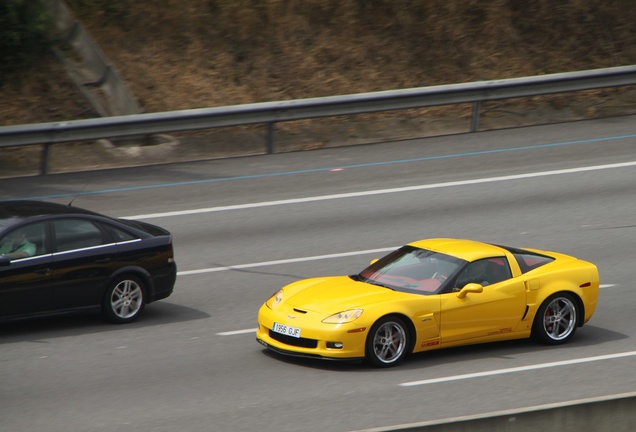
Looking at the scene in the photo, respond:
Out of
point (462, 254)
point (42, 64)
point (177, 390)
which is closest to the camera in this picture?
point (177, 390)

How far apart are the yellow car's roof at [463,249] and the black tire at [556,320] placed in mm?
795

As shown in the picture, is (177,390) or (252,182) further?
(252,182)

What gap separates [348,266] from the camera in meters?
15.0

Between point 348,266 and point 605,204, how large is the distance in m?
5.19

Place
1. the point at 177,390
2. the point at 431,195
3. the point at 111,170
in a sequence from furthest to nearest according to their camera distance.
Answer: the point at 111,170, the point at 431,195, the point at 177,390

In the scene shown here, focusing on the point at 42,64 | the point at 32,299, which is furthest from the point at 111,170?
the point at 32,299

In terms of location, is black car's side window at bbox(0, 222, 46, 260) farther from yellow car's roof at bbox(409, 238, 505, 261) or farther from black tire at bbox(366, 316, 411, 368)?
yellow car's roof at bbox(409, 238, 505, 261)

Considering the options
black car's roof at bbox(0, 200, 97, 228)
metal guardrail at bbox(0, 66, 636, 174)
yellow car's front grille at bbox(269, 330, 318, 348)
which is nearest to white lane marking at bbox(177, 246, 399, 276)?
black car's roof at bbox(0, 200, 97, 228)

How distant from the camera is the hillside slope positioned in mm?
23828

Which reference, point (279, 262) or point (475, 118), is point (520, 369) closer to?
point (279, 262)

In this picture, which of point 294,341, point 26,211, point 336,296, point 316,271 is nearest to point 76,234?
point 26,211

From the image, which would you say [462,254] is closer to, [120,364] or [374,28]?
[120,364]

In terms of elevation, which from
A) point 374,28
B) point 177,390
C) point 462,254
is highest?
point 374,28

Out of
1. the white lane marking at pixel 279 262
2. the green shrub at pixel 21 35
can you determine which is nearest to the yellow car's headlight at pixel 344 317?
the white lane marking at pixel 279 262
